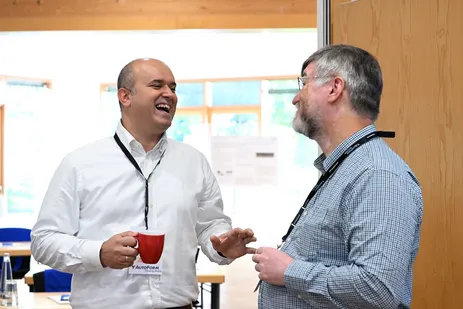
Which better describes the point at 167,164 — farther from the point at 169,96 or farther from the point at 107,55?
the point at 107,55

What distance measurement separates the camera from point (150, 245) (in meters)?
2.53

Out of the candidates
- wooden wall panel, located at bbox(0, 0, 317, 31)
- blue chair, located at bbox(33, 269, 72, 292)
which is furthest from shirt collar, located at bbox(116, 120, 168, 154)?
wooden wall panel, located at bbox(0, 0, 317, 31)

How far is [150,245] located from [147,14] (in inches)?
209

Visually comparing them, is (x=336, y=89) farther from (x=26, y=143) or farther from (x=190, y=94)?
(x=26, y=143)

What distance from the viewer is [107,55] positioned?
13.5 metres

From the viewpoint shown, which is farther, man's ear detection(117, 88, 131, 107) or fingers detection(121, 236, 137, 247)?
man's ear detection(117, 88, 131, 107)

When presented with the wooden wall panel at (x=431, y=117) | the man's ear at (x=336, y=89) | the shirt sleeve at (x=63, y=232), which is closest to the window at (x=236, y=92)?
the wooden wall panel at (x=431, y=117)

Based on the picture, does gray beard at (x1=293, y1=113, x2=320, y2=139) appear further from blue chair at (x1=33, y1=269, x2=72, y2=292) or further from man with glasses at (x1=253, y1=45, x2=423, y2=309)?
blue chair at (x1=33, y1=269, x2=72, y2=292)

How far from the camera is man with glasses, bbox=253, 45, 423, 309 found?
73.3 inches

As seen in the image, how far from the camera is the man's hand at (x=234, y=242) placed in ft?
8.54

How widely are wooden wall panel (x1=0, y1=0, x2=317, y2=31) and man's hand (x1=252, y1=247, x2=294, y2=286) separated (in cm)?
558

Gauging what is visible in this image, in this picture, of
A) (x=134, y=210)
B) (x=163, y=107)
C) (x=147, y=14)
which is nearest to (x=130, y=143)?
(x=163, y=107)

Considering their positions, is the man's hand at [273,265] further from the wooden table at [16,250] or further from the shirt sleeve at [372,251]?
the wooden table at [16,250]

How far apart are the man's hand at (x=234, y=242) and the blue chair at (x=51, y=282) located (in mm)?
2548
